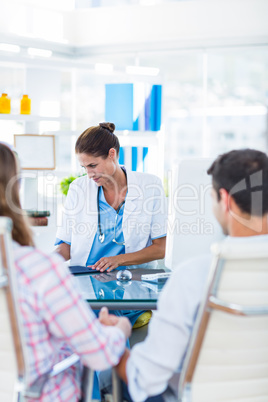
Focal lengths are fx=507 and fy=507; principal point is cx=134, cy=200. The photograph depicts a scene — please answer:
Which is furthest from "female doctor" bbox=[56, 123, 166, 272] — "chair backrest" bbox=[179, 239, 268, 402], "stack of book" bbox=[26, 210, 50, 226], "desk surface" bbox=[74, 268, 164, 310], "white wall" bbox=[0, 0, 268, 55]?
"white wall" bbox=[0, 0, 268, 55]

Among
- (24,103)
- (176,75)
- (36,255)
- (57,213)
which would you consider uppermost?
(176,75)

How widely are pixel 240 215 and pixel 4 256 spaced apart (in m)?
0.64

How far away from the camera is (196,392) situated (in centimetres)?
130

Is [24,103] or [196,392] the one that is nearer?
[196,392]

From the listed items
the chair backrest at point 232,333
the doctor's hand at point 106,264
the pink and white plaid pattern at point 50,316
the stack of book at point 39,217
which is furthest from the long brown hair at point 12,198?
the stack of book at point 39,217

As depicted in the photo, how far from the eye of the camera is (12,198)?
4.39 feet

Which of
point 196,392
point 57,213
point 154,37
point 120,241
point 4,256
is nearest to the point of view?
point 4,256

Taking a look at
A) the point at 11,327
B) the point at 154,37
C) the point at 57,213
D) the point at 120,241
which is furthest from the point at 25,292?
the point at 154,37

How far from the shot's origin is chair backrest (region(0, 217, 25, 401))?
1.19 meters

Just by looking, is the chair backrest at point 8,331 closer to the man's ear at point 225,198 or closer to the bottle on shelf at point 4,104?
the man's ear at point 225,198

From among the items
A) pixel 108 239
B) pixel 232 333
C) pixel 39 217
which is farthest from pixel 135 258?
pixel 39 217

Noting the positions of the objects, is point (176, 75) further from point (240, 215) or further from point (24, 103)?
point (240, 215)

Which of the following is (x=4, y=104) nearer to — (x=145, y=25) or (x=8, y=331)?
(x=145, y=25)

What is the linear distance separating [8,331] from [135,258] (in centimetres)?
132
